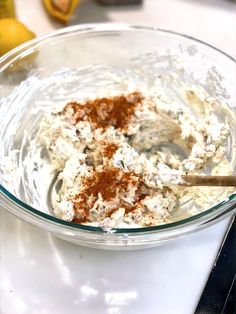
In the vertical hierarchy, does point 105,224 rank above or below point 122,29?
below

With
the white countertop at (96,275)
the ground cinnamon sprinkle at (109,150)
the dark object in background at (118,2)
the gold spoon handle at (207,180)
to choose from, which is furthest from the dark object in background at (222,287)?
the dark object in background at (118,2)

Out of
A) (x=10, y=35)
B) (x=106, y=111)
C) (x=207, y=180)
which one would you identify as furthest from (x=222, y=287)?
(x=10, y=35)

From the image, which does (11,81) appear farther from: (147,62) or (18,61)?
(147,62)

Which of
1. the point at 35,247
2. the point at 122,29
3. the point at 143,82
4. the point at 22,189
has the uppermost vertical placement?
the point at 122,29

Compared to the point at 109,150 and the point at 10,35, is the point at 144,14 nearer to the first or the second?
the point at 10,35

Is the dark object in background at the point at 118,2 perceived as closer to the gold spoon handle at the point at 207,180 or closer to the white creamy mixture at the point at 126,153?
the white creamy mixture at the point at 126,153

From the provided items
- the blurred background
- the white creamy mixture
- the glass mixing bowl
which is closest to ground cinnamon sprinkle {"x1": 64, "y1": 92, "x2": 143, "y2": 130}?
the white creamy mixture

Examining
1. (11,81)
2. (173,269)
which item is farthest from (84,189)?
(11,81)
